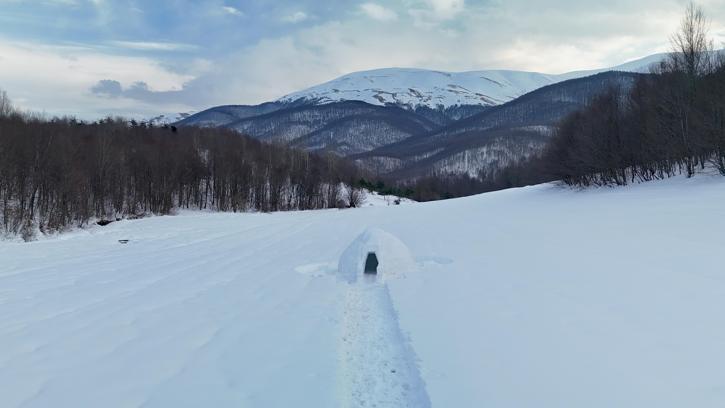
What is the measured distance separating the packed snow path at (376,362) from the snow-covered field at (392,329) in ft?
0.10

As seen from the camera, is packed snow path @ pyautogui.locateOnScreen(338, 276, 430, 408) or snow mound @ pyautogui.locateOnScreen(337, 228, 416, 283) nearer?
packed snow path @ pyautogui.locateOnScreen(338, 276, 430, 408)

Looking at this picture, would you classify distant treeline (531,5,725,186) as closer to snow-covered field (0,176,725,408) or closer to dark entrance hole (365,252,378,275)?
snow-covered field (0,176,725,408)

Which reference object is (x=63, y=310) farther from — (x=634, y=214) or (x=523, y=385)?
(x=634, y=214)

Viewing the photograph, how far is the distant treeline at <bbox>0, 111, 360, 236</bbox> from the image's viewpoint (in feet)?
121

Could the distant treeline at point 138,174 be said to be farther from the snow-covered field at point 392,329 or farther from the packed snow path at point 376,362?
the packed snow path at point 376,362

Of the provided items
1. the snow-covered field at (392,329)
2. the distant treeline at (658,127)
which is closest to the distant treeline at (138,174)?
the snow-covered field at (392,329)

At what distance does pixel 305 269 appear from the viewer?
14.1 meters

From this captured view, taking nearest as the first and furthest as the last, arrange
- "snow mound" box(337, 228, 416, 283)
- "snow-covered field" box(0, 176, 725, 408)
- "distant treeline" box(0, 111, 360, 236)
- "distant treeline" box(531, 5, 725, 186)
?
"snow-covered field" box(0, 176, 725, 408)
"snow mound" box(337, 228, 416, 283)
"distant treeline" box(531, 5, 725, 186)
"distant treeline" box(0, 111, 360, 236)

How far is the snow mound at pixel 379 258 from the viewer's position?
40.8 ft

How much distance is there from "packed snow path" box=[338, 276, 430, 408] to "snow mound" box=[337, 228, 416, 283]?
2579 millimetres

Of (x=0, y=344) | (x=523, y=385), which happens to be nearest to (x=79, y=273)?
(x=0, y=344)

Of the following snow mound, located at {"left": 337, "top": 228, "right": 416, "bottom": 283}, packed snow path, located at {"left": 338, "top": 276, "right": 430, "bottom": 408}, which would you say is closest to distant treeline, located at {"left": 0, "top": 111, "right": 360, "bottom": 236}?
snow mound, located at {"left": 337, "top": 228, "right": 416, "bottom": 283}

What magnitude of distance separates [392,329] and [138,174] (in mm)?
56206

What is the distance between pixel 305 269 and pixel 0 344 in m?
8.13
